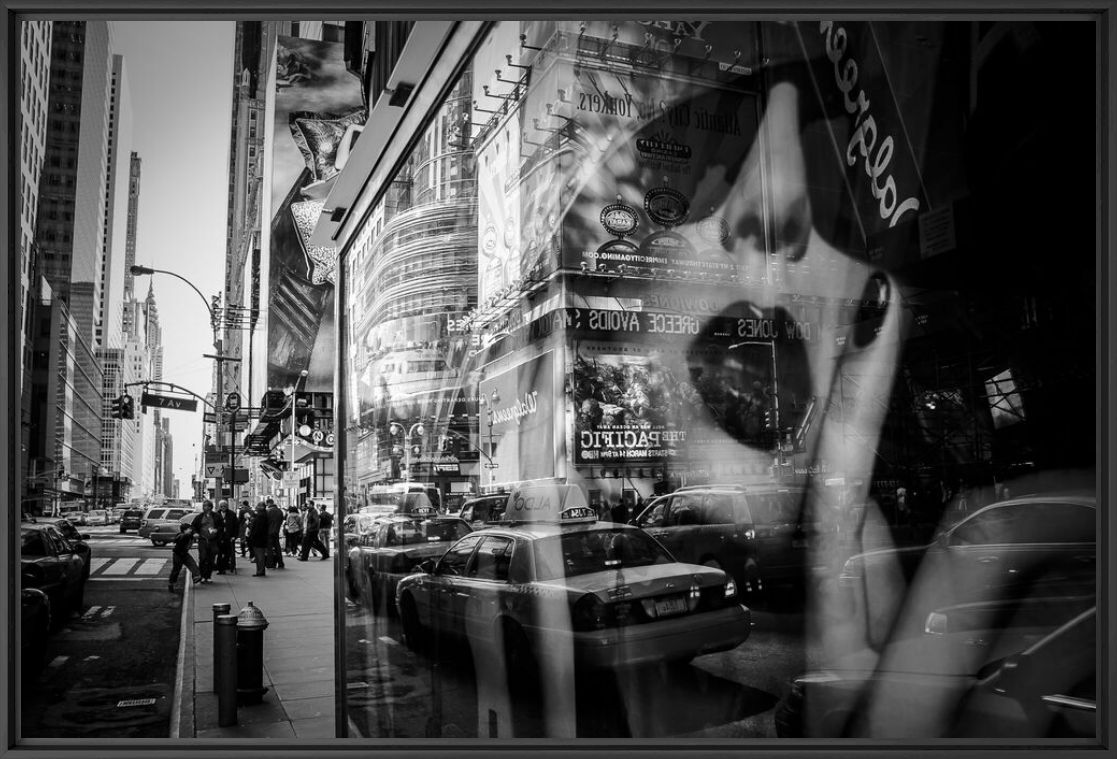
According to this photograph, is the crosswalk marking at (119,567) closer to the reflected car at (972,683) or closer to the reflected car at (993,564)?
the reflected car at (972,683)

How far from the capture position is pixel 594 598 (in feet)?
8.40

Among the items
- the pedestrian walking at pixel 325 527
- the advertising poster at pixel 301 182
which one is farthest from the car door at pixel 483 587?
the advertising poster at pixel 301 182

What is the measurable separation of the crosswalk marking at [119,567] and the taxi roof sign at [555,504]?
2.04m

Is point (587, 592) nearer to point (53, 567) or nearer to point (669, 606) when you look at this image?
point (669, 606)

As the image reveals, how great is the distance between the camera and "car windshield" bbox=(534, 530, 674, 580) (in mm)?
2527

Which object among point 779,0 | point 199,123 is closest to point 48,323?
point 199,123

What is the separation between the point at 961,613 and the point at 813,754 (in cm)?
61

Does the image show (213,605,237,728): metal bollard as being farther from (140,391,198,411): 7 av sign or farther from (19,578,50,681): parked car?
(19,578,50,681): parked car

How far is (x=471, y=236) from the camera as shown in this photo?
3039 millimetres

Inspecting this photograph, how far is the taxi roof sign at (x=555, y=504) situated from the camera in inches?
96.8

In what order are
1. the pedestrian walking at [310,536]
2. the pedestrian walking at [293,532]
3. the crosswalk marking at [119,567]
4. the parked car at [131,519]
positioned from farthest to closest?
the pedestrian walking at [293,532] → the pedestrian walking at [310,536] → the parked car at [131,519] → the crosswalk marking at [119,567]

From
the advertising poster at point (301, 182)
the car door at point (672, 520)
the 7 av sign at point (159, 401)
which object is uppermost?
the advertising poster at point (301, 182)

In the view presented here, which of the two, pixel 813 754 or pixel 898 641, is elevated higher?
pixel 898 641

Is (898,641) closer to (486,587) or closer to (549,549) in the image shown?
(549,549)
